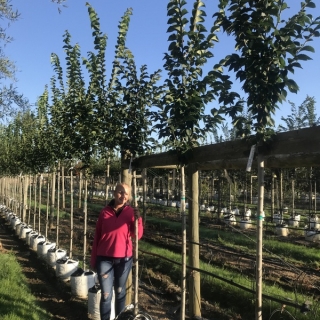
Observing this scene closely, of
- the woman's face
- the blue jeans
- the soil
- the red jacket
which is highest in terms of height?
the woman's face

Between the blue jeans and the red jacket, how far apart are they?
85 millimetres

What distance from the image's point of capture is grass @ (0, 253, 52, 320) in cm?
485

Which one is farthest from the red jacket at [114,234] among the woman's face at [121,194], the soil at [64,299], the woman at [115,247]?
the soil at [64,299]

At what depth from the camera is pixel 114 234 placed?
4.21 meters

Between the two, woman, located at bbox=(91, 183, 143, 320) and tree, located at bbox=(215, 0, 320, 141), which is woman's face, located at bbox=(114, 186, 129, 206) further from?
tree, located at bbox=(215, 0, 320, 141)

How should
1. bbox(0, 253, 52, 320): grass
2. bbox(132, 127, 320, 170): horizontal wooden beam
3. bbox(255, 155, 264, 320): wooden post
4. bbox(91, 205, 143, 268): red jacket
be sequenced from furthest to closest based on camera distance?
bbox(0, 253, 52, 320): grass, bbox(91, 205, 143, 268): red jacket, bbox(255, 155, 264, 320): wooden post, bbox(132, 127, 320, 170): horizontal wooden beam

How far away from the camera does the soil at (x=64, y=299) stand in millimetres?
5712

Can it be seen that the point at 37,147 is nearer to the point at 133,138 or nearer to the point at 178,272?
the point at 178,272

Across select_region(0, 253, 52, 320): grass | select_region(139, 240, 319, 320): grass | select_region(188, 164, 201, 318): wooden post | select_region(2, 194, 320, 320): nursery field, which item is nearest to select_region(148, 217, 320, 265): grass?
select_region(2, 194, 320, 320): nursery field

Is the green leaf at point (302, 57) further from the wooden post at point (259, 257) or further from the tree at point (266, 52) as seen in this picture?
the wooden post at point (259, 257)

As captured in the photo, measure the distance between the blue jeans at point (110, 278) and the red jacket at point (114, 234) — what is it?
0.28 ft

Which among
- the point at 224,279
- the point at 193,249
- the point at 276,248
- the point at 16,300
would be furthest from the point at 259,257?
the point at 276,248

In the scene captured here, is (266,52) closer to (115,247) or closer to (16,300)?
(115,247)

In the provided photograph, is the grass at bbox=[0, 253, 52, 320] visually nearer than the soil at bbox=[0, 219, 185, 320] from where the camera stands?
Yes
